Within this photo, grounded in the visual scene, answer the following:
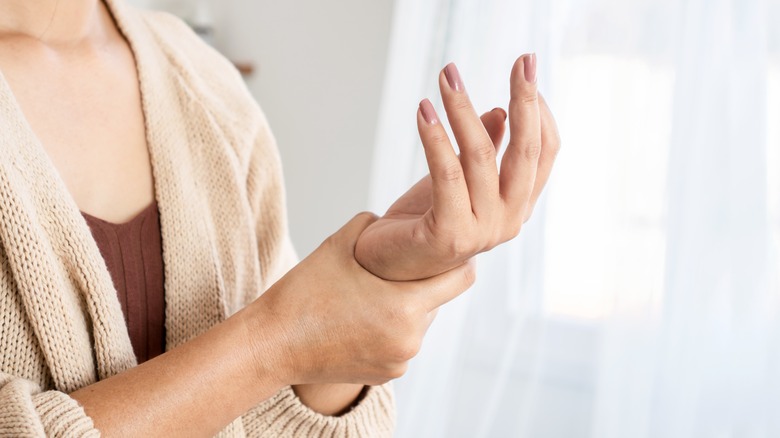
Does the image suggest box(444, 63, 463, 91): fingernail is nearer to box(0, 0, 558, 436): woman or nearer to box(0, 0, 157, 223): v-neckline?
box(0, 0, 558, 436): woman

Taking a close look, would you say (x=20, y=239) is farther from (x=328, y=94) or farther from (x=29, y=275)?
(x=328, y=94)

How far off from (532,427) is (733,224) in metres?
0.65

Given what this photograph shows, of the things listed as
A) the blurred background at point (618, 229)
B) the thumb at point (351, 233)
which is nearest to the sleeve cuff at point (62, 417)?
the thumb at point (351, 233)

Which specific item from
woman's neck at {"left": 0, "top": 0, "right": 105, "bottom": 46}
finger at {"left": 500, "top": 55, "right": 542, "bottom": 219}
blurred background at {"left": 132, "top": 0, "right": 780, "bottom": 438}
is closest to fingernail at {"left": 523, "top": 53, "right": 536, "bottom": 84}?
finger at {"left": 500, "top": 55, "right": 542, "bottom": 219}

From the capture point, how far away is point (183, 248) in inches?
28.2

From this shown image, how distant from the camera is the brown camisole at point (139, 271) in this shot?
2.20ft

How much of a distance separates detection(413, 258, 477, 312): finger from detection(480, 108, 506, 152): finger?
0.10m

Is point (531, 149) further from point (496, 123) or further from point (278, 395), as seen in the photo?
point (278, 395)

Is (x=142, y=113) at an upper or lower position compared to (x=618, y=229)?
upper

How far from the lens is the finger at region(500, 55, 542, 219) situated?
519 mm

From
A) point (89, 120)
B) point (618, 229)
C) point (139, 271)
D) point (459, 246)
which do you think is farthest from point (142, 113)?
point (618, 229)

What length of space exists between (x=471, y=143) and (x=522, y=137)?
4 centimetres

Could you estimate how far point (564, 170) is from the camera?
5.32 ft

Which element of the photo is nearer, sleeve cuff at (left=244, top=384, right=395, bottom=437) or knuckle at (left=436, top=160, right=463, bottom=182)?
knuckle at (left=436, top=160, right=463, bottom=182)
